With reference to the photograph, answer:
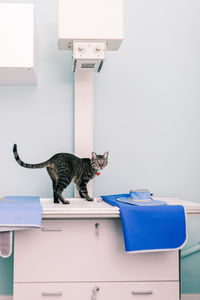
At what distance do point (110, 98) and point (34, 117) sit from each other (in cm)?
56

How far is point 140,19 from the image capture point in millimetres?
2139

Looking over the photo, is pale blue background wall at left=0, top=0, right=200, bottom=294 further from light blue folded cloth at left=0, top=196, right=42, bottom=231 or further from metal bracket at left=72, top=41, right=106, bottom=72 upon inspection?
light blue folded cloth at left=0, top=196, right=42, bottom=231

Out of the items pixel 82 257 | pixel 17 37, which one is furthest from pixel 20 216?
pixel 17 37

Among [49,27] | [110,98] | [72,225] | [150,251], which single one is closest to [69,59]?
[49,27]

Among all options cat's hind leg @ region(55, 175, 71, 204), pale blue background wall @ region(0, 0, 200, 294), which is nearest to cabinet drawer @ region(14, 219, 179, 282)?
cat's hind leg @ region(55, 175, 71, 204)

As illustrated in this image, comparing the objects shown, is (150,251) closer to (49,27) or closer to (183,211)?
(183,211)

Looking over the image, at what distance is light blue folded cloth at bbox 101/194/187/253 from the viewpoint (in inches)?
54.2

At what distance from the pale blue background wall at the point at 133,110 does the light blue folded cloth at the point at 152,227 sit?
649mm

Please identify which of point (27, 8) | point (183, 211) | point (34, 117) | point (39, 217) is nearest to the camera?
point (39, 217)

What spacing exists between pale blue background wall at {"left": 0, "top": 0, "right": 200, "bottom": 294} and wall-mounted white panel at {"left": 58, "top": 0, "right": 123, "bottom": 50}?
46 cm

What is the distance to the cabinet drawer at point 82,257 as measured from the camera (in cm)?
145

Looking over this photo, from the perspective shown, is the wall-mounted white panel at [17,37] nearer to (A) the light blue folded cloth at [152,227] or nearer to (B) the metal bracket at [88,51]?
(B) the metal bracket at [88,51]

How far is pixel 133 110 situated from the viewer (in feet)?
6.91

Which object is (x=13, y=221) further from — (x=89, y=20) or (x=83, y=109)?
(x=89, y=20)
